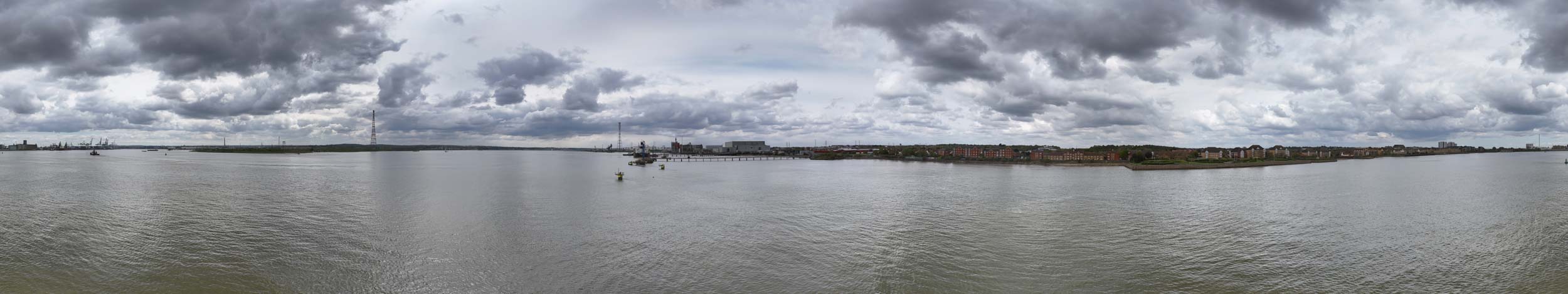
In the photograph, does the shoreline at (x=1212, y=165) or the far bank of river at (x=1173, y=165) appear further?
the far bank of river at (x=1173, y=165)

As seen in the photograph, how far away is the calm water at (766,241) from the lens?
52.7 feet

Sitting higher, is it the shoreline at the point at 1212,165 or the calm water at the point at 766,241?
the shoreline at the point at 1212,165

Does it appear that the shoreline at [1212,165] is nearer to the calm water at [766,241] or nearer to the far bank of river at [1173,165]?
the far bank of river at [1173,165]

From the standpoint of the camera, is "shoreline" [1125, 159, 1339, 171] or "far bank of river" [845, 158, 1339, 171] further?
"far bank of river" [845, 158, 1339, 171]

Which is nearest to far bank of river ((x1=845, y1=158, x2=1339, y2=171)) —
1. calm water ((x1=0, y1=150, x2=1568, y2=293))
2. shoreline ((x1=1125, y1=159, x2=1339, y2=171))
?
shoreline ((x1=1125, y1=159, x2=1339, y2=171))

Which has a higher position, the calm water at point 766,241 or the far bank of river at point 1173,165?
the far bank of river at point 1173,165

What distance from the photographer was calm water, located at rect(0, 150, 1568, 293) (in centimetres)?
1606

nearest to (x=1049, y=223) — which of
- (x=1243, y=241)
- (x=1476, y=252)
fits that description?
(x=1243, y=241)

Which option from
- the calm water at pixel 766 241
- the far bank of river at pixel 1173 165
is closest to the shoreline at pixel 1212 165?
the far bank of river at pixel 1173 165

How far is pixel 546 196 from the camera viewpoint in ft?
130

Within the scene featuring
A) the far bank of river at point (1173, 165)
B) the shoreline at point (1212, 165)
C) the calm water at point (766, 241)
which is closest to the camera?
the calm water at point (766, 241)

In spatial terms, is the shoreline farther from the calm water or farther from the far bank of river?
the calm water

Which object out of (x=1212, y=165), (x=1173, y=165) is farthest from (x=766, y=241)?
(x=1212, y=165)

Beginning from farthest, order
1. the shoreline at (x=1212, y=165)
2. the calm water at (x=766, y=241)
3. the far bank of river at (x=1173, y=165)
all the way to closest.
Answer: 1. the far bank of river at (x=1173, y=165)
2. the shoreline at (x=1212, y=165)
3. the calm water at (x=766, y=241)
